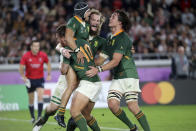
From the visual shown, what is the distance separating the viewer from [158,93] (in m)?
18.4

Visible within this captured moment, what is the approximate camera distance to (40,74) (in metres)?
14.1

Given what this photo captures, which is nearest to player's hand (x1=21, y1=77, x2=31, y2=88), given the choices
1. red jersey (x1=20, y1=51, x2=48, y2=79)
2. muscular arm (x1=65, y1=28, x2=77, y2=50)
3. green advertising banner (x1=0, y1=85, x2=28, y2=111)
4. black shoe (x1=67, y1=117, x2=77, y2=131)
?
red jersey (x1=20, y1=51, x2=48, y2=79)

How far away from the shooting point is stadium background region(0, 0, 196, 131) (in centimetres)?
1827

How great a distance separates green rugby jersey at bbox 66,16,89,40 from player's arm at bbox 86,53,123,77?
Result: 642 mm

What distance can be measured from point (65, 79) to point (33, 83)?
4.73 metres

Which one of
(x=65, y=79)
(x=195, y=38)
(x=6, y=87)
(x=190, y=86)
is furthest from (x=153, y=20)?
(x=65, y=79)

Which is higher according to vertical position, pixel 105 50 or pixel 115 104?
pixel 105 50

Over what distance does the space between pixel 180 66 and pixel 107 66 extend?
416 inches

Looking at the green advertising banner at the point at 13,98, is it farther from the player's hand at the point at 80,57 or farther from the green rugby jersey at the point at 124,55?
the player's hand at the point at 80,57

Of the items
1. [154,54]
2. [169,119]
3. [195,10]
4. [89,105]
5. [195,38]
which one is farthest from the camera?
[195,10]

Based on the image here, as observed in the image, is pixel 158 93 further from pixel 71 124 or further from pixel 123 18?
pixel 71 124

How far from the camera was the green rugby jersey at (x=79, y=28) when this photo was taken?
8344mm

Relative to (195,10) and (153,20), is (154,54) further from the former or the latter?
(195,10)

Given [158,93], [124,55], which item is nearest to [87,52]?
[124,55]
